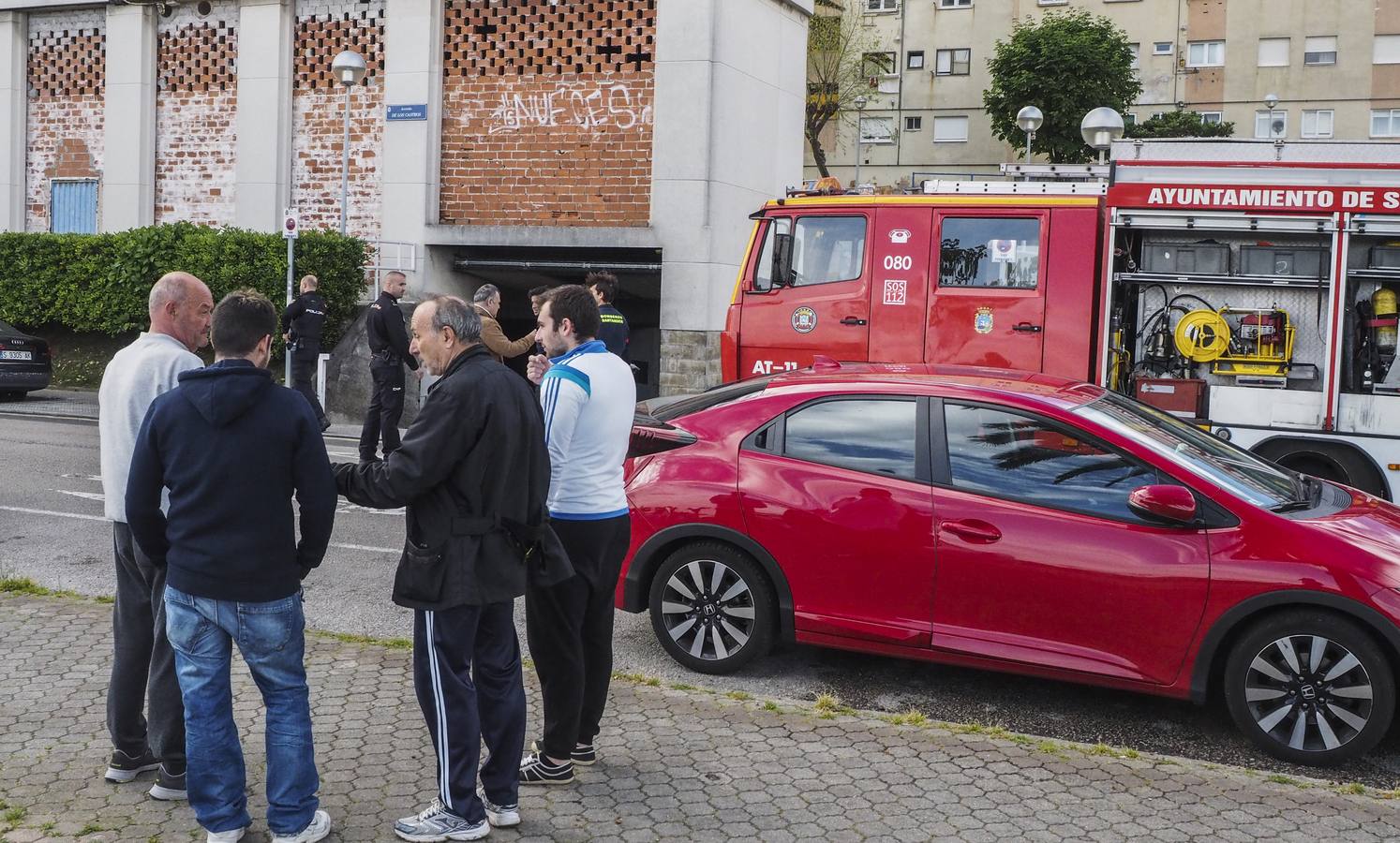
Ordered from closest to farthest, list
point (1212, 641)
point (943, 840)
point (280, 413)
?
point (280, 413) < point (943, 840) < point (1212, 641)

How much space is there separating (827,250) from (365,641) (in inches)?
213

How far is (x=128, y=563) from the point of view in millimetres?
4488

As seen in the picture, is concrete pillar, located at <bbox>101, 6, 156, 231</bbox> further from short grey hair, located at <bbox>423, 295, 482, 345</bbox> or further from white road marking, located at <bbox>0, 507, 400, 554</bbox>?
short grey hair, located at <bbox>423, 295, 482, 345</bbox>

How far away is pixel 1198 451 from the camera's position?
19.5 feet

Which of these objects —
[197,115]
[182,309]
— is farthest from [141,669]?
[197,115]

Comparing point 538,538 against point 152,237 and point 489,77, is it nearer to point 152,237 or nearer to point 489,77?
point 489,77

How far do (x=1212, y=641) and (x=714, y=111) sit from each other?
14.2 metres

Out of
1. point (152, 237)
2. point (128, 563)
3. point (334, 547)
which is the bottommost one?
point (334, 547)

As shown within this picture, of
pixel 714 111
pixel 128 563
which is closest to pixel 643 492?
pixel 128 563

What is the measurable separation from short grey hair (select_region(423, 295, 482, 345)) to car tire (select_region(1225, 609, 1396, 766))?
3355 mm

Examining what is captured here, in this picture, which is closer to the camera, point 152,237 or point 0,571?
point 0,571

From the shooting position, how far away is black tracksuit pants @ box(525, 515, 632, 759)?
14.9 ft

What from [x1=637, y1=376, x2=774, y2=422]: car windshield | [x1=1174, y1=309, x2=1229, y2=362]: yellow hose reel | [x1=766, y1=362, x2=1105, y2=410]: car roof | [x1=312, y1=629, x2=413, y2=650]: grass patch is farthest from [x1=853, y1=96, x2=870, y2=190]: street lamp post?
[x1=312, y1=629, x2=413, y2=650]: grass patch

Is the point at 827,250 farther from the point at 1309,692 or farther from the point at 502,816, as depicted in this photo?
the point at 502,816
